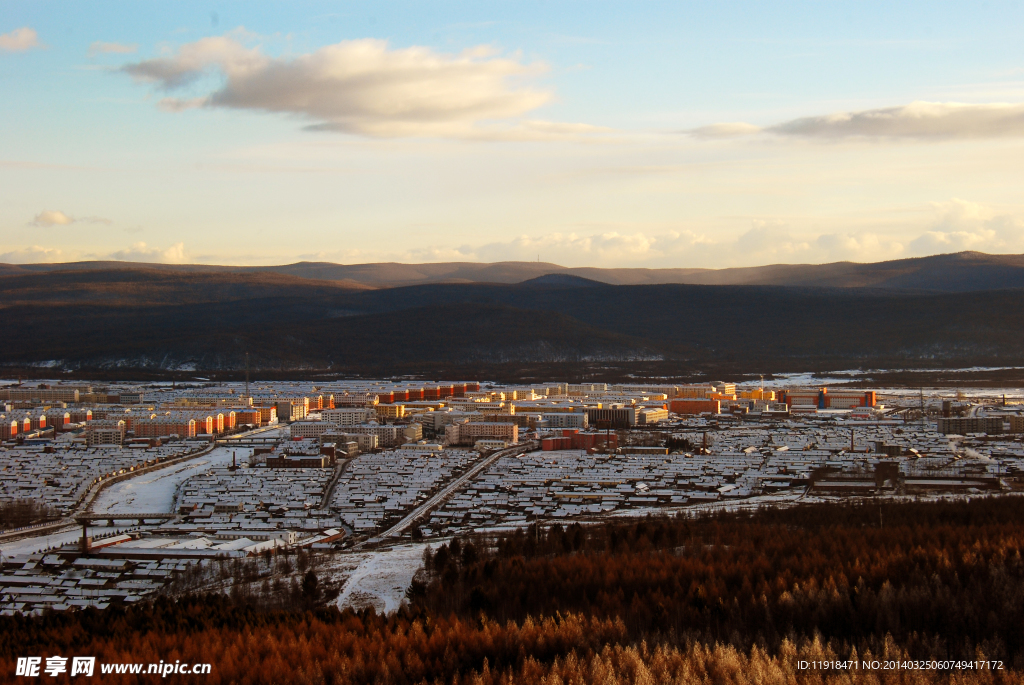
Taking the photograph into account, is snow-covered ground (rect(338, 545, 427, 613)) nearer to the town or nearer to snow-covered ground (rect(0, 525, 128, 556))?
the town

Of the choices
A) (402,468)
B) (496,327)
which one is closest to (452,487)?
(402,468)

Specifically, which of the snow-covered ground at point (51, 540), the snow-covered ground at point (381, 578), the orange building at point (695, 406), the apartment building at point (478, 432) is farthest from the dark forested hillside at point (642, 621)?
the orange building at point (695, 406)

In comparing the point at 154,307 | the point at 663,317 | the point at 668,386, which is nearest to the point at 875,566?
the point at 668,386

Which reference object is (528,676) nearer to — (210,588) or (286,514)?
(210,588)

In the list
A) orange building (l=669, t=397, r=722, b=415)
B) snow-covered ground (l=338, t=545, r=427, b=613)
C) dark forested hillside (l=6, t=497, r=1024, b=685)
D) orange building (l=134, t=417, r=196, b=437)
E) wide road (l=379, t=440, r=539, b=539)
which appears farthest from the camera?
orange building (l=669, t=397, r=722, b=415)

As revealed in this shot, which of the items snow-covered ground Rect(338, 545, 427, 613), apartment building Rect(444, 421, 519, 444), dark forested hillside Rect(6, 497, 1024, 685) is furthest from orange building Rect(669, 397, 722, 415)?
dark forested hillside Rect(6, 497, 1024, 685)

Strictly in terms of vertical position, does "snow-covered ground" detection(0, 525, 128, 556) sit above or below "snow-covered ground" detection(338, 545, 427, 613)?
below
